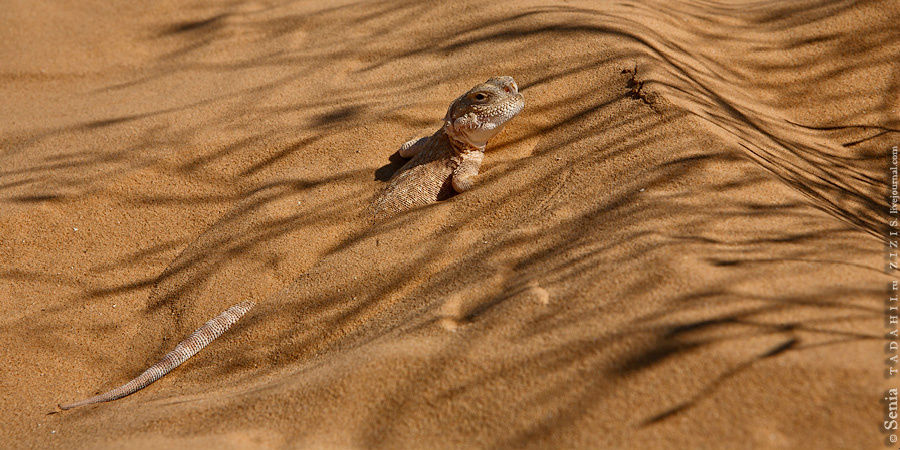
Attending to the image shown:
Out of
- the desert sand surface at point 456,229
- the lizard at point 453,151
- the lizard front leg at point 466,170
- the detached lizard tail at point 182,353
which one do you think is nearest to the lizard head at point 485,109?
the lizard at point 453,151

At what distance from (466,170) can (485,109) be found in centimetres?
42

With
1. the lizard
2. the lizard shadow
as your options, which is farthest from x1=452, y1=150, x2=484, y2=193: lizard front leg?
the lizard shadow

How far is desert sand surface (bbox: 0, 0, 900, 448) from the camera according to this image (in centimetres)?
227

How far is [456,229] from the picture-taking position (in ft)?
11.6

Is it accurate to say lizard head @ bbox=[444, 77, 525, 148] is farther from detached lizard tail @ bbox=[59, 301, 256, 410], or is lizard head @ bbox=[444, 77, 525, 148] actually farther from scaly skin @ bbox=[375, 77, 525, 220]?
detached lizard tail @ bbox=[59, 301, 256, 410]

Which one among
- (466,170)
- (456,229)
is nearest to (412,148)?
(466,170)

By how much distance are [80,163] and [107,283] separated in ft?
4.43

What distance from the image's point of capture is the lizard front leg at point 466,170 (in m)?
4.05

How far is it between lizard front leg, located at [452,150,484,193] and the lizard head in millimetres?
123

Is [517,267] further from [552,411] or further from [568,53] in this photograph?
[568,53]

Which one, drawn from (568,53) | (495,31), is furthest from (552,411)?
(495,31)

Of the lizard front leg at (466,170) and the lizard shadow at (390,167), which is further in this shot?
the lizard shadow at (390,167)

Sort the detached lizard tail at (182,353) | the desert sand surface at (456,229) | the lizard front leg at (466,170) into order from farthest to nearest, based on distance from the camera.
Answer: the lizard front leg at (466,170) < the detached lizard tail at (182,353) < the desert sand surface at (456,229)

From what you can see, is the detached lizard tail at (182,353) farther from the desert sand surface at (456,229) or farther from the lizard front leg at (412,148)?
the lizard front leg at (412,148)
